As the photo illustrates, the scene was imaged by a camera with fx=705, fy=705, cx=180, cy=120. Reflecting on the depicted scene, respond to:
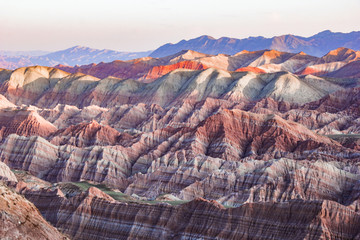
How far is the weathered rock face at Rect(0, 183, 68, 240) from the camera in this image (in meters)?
32.1

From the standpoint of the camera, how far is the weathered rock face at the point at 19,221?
3206 centimetres

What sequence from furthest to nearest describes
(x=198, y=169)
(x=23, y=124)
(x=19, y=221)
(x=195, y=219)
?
(x=23, y=124)
(x=198, y=169)
(x=195, y=219)
(x=19, y=221)

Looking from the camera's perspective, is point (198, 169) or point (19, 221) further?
point (198, 169)

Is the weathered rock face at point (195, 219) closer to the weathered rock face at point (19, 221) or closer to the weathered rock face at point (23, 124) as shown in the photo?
the weathered rock face at point (19, 221)

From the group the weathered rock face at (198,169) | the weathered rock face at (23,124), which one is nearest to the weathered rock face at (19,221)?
the weathered rock face at (198,169)

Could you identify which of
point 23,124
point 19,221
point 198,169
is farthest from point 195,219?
point 23,124

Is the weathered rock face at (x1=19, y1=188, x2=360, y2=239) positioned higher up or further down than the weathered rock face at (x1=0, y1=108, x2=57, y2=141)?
higher up

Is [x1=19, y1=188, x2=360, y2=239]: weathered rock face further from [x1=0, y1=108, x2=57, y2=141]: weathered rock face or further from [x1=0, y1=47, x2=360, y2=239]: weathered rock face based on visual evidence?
[x1=0, y1=108, x2=57, y2=141]: weathered rock face

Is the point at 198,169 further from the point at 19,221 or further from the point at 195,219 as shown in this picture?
the point at 19,221

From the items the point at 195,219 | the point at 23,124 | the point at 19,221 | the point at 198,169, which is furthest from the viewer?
the point at 23,124

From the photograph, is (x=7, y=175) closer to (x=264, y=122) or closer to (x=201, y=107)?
(x=264, y=122)

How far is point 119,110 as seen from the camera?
188375 millimetres

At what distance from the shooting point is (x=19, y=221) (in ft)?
108

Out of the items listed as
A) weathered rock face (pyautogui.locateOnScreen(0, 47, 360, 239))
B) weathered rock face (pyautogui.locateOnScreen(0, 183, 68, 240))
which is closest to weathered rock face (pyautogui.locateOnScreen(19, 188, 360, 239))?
weathered rock face (pyautogui.locateOnScreen(0, 47, 360, 239))
